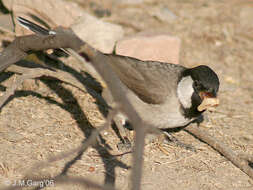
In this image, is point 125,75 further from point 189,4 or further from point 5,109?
point 189,4

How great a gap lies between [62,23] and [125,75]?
2.04 m

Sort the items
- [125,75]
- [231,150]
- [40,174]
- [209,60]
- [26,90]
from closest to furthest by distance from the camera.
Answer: [40,174]
[231,150]
[125,75]
[26,90]
[209,60]

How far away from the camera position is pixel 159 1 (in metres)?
8.35

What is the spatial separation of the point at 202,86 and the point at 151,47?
1.87 meters

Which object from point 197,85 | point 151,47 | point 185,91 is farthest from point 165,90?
point 151,47

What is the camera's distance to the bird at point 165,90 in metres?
4.20

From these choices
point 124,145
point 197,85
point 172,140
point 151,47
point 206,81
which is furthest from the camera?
point 151,47

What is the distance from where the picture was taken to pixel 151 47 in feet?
19.3

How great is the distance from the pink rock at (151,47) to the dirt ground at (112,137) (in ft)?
1.80

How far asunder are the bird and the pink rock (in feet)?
4.12

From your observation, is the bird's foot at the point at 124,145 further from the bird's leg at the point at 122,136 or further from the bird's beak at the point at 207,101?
the bird's beak at the point at 207,101

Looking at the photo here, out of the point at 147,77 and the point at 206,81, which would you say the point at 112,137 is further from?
the point at 206,81

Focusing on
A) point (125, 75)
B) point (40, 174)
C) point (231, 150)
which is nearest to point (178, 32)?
point (125, 75)

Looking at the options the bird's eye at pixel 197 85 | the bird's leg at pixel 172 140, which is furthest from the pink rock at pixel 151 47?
the bird's leg at pixel 172 140
